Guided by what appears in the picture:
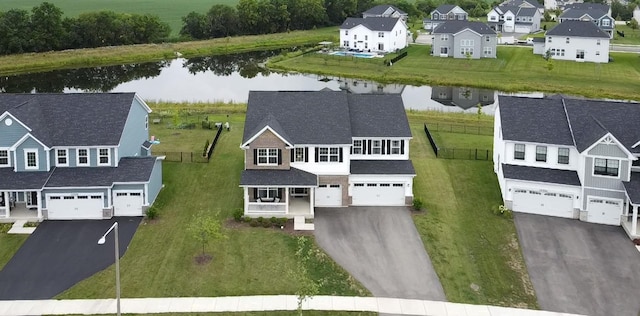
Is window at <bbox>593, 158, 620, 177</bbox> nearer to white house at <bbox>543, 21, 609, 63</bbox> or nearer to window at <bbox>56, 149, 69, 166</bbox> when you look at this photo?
window at <bbox>56, 149, 69, 166</bbox>

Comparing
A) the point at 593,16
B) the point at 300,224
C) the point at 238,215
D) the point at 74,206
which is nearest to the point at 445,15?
the point at 593,16

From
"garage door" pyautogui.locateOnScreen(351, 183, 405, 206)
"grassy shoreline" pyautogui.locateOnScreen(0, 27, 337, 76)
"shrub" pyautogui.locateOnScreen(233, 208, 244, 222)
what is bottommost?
"shrub" pyautogui.locateOnScreen(233, 208, 244, 222)

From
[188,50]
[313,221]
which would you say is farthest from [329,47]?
[313,221]

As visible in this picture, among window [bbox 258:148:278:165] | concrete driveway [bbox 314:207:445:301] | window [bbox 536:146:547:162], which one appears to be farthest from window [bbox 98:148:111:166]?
window [bbox 536:146:547:162]

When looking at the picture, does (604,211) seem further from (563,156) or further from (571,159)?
(563,156)

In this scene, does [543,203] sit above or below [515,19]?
below

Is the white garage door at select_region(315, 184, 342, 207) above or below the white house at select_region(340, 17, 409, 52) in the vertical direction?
below
